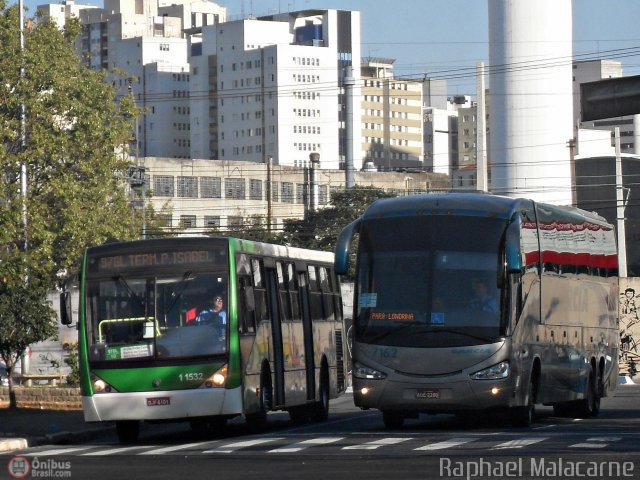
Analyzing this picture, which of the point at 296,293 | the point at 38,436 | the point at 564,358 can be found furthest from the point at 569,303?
the point at 38,436

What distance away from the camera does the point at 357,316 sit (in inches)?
842

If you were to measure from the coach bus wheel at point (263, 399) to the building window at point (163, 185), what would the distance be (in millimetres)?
110144

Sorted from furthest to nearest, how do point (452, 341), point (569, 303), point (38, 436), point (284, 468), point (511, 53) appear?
point (511, 53) < point (569, 303) < point (38, 436) < point (452, 341) < point (284, 468)

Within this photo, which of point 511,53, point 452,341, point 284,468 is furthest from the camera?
point 511,53

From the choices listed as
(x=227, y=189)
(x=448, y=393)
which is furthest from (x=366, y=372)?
(x=227, y=189)

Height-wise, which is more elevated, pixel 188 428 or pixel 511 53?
pixel 511 53

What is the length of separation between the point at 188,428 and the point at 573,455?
36.8 ft

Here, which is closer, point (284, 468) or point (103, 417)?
point (284, 468)

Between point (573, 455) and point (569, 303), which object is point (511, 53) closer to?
point (569, 303)

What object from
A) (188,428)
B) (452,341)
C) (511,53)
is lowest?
(188,428)

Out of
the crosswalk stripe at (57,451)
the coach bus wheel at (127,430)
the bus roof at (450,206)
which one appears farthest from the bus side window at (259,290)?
the crosswalk stripe at (57,451)

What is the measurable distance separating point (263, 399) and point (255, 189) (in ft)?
401

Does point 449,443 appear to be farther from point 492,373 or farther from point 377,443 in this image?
point 492,373

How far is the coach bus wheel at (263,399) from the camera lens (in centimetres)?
2214
